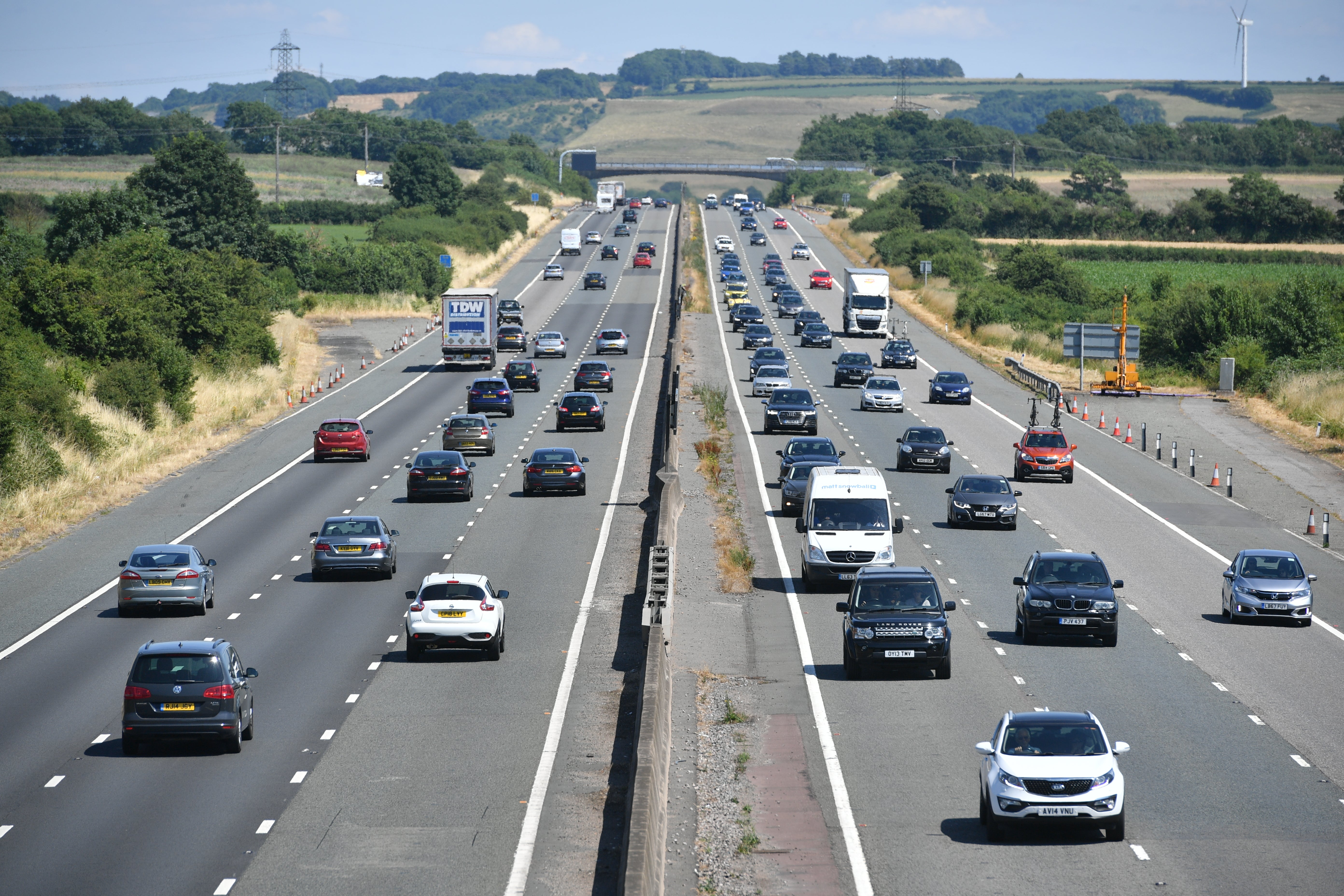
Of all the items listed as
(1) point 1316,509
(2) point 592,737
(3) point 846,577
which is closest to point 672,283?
(1) point 1316,509

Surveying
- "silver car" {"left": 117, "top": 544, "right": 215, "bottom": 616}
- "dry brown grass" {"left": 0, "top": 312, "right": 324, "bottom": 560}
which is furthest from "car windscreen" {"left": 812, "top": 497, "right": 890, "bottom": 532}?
"dry brown grass" {"left": 0, "top": 312, "right": 324, "bottom": 560}

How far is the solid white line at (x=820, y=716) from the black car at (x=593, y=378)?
16271 millimetres

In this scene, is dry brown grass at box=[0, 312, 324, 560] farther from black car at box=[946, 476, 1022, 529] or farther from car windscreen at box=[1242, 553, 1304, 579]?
car windscreen at box=[1242, 553, 1304, 579]

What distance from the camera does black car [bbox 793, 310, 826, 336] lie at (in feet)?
307

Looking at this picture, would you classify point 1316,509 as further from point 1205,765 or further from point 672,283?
point 672,283

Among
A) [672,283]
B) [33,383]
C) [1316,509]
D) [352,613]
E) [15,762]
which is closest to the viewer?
[15,762]

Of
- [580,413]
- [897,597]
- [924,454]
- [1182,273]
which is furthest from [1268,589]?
[1182,273]

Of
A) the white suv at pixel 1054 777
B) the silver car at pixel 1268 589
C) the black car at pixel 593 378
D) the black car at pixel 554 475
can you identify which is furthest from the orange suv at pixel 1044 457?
the white suv at pixel 1054 777

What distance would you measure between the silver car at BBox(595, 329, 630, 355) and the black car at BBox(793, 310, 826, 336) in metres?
12.7

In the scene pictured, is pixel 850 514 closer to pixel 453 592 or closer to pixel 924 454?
pixel 453 592

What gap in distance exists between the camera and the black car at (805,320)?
93.7m

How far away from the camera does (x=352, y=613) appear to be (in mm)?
32750

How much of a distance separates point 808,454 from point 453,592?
2069 centimetres

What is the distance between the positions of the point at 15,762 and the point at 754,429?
135ft
